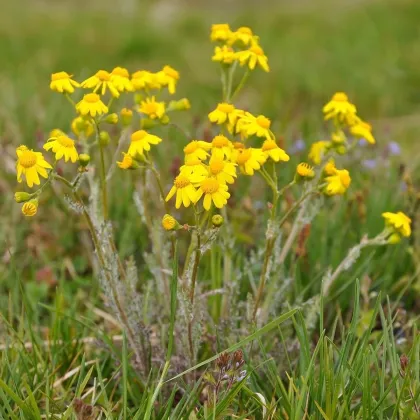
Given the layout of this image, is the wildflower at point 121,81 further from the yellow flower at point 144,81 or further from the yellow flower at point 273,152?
the yellow flower at point 273,152

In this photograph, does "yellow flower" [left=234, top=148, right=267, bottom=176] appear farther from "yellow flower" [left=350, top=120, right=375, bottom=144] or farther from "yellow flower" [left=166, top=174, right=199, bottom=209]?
"yellow flower" [left=350, top=120, right=375, bottom=144]

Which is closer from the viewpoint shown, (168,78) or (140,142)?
(140,142)

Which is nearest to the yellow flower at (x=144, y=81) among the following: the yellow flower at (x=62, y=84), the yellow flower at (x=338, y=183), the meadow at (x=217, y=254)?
the meadow at (x=217, y=254)

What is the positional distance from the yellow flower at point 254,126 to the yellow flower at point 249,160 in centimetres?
8

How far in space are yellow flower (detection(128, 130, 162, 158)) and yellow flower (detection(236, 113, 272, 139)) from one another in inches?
10.0

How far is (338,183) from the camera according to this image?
1801 millimetres

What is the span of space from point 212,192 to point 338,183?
1.33 ft

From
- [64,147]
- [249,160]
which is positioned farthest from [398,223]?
[64,147]

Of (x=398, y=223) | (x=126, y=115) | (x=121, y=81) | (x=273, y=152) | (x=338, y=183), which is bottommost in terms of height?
(x=398, y=223)

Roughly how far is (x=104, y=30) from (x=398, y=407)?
5.80m

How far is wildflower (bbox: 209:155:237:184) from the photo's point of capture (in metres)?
1.63

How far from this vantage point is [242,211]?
285cm

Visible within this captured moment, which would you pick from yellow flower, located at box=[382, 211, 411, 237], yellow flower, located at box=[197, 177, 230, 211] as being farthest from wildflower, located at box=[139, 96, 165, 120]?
yellow flower, located at box=[382, 211, 411, 237]

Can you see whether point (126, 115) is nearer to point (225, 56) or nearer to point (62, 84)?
point (62, 84)
